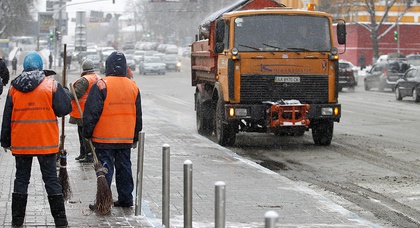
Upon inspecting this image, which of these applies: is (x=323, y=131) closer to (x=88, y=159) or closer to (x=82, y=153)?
(x=82, y=153)

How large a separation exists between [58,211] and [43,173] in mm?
385

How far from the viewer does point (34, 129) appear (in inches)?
344

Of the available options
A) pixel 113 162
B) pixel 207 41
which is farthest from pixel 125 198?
pixel 207 41

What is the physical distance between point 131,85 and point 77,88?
3488mm

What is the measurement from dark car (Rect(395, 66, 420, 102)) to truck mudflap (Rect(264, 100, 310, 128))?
18.3 metres

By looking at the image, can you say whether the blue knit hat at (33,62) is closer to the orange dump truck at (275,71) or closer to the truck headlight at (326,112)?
the orange dump truck at (275,71)

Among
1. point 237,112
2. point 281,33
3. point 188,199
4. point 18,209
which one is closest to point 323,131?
point 237,112

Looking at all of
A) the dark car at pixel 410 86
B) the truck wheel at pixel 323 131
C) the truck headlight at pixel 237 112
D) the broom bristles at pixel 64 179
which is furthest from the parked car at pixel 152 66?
the broom bristles at pixel 64 179

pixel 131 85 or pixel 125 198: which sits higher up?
pixel 131 85

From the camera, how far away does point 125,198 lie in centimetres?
1004

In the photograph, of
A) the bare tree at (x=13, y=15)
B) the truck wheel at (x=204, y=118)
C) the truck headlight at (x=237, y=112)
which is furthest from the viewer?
the bare tree at (x=13, y=15)

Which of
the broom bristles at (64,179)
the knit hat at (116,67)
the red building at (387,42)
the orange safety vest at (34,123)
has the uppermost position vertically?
the red building at (387,42)

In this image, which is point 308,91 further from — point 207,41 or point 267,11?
point 207,41

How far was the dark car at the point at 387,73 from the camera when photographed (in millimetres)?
43969
